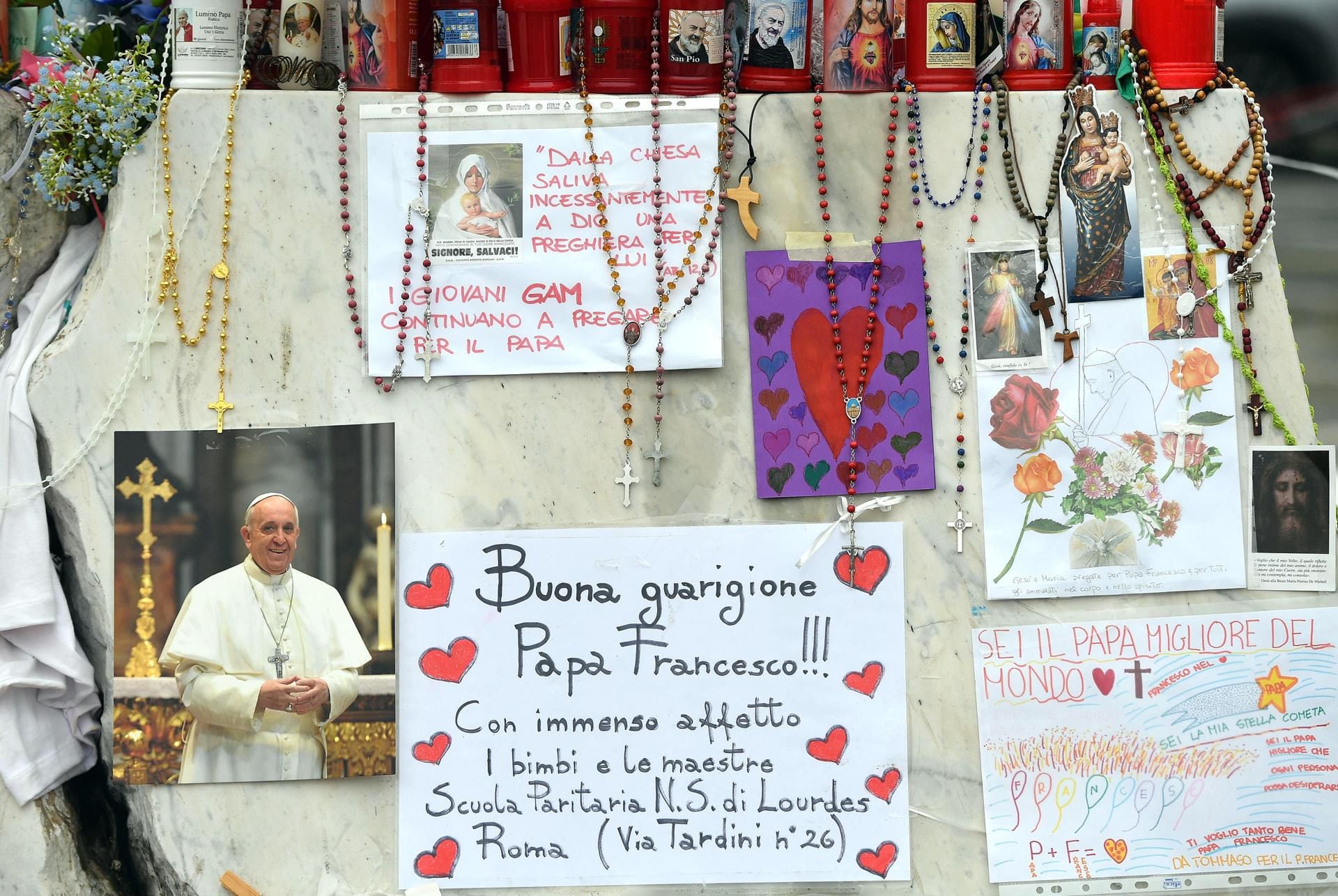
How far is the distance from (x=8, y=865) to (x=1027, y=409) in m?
1.73

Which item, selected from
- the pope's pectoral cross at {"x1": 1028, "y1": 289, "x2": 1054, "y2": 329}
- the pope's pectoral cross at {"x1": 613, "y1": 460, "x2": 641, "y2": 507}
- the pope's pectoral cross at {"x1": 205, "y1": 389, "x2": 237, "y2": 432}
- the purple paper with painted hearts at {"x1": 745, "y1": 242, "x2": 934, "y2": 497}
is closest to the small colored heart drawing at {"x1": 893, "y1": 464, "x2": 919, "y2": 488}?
the purple paper with painted hearts at {"x1": 745, "y1": 242, "x2": 934, "y2": 497}

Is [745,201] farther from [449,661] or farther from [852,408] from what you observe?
[449,661]

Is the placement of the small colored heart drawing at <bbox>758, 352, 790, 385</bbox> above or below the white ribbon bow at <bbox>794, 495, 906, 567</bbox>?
above

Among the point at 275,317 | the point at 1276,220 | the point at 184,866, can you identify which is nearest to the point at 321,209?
the point at 275,317

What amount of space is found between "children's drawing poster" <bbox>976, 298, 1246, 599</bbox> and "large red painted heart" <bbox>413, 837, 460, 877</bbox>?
3.13ft

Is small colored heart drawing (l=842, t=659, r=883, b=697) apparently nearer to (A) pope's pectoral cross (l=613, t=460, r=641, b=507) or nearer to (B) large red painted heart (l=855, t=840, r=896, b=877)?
(B) large red painted heart (l=855, t=840, r=896, b=877)

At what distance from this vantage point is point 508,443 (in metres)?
1.60

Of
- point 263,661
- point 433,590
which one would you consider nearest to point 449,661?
point 433,590

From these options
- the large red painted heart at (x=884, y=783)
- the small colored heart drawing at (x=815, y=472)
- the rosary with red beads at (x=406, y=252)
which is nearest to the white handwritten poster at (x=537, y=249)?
the rosary with red beads at (x=406, y=252)

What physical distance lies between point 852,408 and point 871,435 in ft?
0.18

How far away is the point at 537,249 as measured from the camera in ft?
5.16

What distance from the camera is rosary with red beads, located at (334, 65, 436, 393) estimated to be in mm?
1567

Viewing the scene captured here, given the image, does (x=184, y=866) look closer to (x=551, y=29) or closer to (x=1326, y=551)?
(x=551, y=29)

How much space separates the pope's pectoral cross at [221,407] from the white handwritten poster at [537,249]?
234 millimetres
